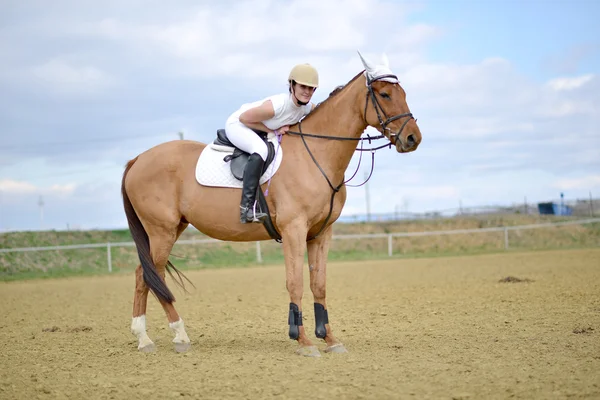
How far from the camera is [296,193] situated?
22.7 ft

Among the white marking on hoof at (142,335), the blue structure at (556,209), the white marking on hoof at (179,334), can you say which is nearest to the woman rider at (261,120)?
the white marking on hoof at (179,334)

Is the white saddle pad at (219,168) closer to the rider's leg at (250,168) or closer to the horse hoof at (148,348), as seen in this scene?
the rider's leg at (250,168)

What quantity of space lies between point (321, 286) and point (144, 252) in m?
2.37

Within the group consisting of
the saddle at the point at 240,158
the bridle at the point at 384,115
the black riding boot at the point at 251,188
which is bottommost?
the black riding boot at the point at 251,188

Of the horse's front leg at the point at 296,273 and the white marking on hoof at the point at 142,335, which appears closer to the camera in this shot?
the horse's front leg at the point at 296,273

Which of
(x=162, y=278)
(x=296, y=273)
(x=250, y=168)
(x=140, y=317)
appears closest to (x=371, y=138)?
(x=250, y=168)

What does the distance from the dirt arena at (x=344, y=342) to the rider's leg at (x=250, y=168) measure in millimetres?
1594

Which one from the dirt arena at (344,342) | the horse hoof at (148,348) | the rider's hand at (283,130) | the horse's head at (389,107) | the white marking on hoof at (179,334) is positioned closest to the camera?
the dirt arena at (344,342)

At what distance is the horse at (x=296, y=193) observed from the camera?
267 inches

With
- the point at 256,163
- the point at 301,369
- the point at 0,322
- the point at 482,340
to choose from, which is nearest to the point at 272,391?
the point at 301,369

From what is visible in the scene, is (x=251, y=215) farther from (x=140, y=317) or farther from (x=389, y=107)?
(x=140, y=317)

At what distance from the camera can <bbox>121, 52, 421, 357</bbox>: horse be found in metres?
6.77

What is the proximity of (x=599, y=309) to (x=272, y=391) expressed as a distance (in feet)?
21.0

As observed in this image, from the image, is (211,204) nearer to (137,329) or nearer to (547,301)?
(137,329)
